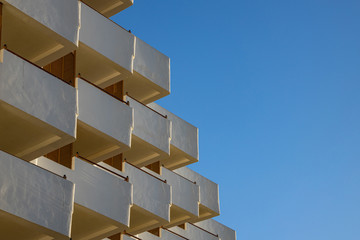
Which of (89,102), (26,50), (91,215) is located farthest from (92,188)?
(26,50)

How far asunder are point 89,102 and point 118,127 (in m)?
1.72

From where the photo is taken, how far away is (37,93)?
25.5 meters

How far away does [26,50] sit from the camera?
2848 cm

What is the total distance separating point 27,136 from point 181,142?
14272mm

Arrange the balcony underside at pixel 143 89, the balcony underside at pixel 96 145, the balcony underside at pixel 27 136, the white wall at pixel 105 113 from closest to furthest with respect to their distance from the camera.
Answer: the balcony underside at pixel 27 136 < the white wall at pixel 105 113 < the balcony underside at pixel 96 145 < the balcony underside at pixel 143 89

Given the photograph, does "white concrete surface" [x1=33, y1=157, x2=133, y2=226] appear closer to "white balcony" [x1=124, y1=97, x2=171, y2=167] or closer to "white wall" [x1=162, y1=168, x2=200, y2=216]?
"white balcony" [x1=124, y1=97, x2=171, y2=167]

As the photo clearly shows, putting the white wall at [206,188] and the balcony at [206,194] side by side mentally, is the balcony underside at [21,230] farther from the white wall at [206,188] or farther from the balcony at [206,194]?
the white wall at [206,188]

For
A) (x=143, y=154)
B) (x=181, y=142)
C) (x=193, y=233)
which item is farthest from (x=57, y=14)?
(x=193, y=233)

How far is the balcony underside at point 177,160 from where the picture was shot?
39719 mm

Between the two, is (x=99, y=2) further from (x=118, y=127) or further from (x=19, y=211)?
(x=19, y=211)

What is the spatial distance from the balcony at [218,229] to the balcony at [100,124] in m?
13.2

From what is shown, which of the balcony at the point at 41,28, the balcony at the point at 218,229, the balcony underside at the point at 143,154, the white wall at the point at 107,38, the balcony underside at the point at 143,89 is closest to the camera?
the balcony at the point at 41,28

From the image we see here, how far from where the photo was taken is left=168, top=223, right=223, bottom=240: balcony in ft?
131

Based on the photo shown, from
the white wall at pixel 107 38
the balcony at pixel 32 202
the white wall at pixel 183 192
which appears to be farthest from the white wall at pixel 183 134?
the balcony at pixel 32 202
